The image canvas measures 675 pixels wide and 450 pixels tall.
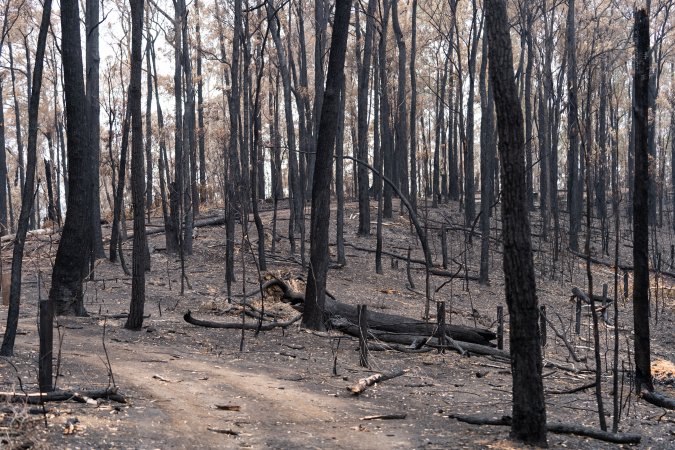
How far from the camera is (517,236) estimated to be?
6.16 meters

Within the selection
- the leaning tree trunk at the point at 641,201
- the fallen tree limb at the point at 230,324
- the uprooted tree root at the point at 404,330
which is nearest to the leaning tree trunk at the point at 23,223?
the fallen tree limb at the point at 230,324

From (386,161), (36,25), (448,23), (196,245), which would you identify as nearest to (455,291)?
(196,245)

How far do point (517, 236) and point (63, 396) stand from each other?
417 cm

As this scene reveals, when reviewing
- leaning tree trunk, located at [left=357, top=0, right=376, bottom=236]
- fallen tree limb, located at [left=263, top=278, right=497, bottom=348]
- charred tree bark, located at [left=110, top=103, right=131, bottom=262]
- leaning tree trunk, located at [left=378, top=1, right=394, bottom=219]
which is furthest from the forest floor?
leaning tree trunk, located at [left=378, top=1, right=394, bottom=219]

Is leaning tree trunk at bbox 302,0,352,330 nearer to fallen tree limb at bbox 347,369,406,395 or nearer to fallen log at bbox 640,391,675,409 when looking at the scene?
fallen tree limb at bbox 347,369,406,395

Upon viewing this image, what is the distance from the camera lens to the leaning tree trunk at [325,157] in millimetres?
11969

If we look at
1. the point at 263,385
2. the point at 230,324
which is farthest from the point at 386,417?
the point at 230,324

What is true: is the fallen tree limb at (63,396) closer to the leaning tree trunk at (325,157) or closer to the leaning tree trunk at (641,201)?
the leaning tree trunk at (325,157)

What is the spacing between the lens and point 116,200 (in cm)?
1859

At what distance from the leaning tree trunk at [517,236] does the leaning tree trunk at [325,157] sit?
5.88 metres

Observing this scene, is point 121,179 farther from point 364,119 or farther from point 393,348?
point 393,348

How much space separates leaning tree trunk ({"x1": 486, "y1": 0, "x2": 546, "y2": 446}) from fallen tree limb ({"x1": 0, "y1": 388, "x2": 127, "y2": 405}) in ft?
11.9

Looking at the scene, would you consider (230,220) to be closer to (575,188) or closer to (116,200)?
(116,200)

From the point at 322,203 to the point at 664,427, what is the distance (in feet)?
20.3
